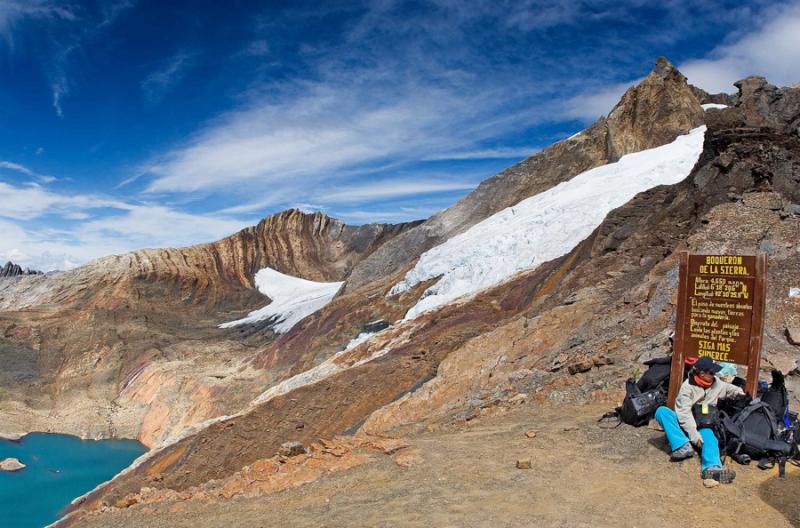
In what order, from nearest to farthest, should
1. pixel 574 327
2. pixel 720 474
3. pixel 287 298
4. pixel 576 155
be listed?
pixel 720 474 < pixel 574 327 < pixel 576 155 < pixel 287 298

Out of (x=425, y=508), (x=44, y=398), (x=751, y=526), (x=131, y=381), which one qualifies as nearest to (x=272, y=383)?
(x=131, y=381)

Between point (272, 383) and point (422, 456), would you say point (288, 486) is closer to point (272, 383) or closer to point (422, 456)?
point (422, 456)

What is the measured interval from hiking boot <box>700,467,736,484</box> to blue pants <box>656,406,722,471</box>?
0.22 feet

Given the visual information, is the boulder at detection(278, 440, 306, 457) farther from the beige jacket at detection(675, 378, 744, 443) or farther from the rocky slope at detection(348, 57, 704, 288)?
the rocky slope at detection(348, 57, 704, 288)

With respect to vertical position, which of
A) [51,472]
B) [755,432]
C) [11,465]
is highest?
[755,432]

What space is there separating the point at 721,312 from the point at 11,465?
31.6 metres

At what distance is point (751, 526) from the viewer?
201 inches

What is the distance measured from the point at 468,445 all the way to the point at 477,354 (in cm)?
695

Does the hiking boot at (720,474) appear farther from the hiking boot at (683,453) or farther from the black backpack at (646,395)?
the black backpack at (646,395)

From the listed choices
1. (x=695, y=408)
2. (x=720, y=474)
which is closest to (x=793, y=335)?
(x=695, y=408)

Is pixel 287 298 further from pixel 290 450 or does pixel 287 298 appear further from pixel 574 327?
pixel 290 450

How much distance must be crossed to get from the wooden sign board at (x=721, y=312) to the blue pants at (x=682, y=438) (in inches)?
28.0

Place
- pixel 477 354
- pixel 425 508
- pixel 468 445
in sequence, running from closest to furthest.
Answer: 1. pixel 425 508
2. pixel 468 445
3. pixel 477 354

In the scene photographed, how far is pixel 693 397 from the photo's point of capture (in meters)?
6.58
